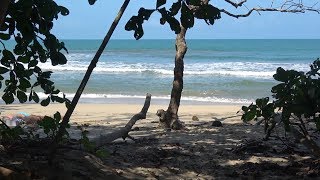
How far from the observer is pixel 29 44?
10.5 ft

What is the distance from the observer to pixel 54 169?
264cm

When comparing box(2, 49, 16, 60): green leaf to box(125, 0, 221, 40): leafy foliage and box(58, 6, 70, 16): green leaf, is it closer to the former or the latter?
box(58, 6, 70, 16): green leaf

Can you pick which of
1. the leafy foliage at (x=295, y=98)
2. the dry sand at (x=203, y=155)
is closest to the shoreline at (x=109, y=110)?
the dry sand at (x=203, y=155)

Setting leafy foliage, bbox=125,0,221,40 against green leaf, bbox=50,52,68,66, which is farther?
green leaf, bbox=50,52,68,66

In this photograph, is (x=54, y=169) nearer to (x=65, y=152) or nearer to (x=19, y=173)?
(x=19, y=173)

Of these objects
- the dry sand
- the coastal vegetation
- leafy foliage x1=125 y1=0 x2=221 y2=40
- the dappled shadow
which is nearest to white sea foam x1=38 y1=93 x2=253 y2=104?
the dry sand

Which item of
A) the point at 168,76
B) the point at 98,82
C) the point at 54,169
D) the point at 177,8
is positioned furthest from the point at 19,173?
the point at 168,76

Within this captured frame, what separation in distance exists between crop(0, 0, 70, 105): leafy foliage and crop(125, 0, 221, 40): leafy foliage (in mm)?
1034

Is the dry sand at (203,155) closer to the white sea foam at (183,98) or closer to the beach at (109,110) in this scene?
the beach at (109,110)

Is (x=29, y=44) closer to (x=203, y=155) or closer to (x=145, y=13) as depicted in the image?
(x=145, y=13)

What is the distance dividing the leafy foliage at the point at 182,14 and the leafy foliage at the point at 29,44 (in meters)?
1.03

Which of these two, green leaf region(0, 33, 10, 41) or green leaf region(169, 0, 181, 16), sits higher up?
green leaf region(169, 0, 181, 16)

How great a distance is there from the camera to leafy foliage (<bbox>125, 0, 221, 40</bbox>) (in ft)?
6.59

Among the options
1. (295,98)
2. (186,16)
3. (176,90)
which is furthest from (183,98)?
(186,16)
